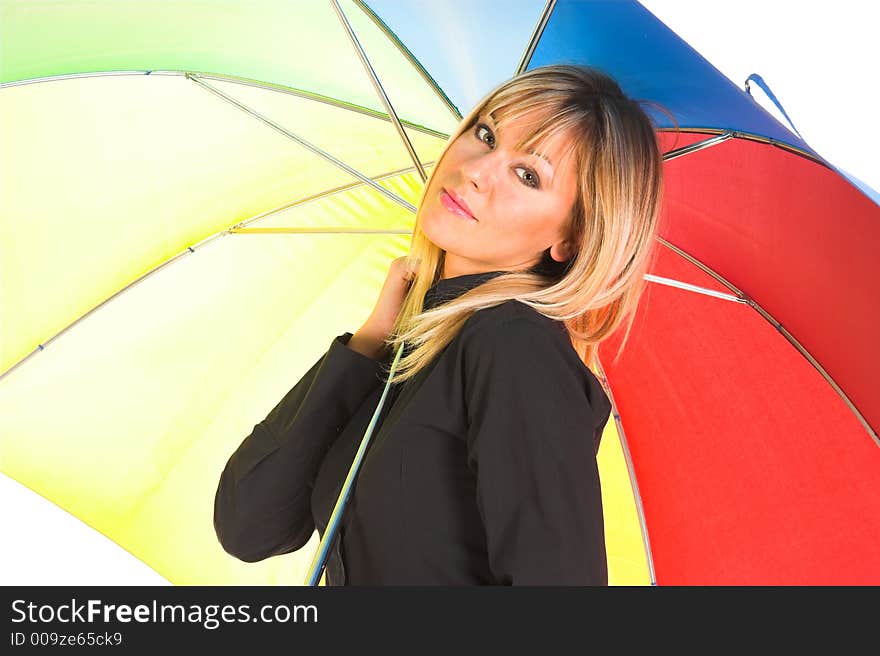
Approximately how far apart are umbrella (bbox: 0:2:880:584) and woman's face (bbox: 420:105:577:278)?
0.91 ft

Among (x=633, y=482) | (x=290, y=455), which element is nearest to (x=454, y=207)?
(x=290, y=455)

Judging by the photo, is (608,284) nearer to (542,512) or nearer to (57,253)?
(542,512)

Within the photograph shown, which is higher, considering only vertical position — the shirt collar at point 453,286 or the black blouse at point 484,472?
the shirt collar at point 453,286

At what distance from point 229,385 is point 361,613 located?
1.38m

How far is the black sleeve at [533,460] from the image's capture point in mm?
1507

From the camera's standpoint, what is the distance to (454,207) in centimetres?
193

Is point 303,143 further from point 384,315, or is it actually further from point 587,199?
point 587,199

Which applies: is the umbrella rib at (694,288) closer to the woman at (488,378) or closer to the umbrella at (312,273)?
the umbrella at (312,273)

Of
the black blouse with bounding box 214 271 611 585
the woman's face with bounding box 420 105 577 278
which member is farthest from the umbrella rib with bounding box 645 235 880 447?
the black blouse with bounding box 214 271 611 585

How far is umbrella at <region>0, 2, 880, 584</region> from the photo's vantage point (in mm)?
2115

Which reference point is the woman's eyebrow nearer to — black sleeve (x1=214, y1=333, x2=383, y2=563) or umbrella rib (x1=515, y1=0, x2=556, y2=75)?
umbrella rib (x1=515, y1=0, x2=556, y2=75)

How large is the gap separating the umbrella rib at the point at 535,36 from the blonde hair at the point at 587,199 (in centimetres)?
19

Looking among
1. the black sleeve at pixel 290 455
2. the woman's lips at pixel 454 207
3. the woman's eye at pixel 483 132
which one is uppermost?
the woman's eye at pixel 483 132

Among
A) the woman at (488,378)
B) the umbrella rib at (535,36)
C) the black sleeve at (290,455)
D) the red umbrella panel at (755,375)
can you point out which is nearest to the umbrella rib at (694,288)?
the red umbrella panel at (755,375)
